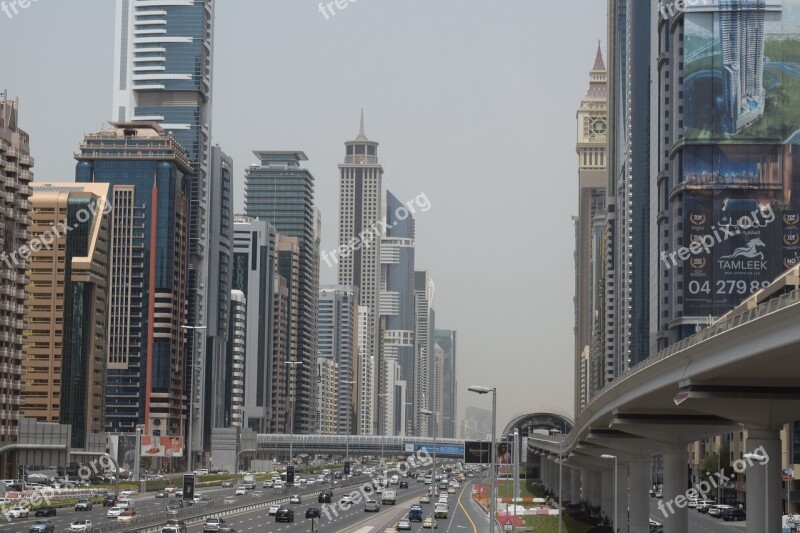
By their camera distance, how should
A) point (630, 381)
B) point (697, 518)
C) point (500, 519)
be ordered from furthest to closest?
point (697, 518)
point (500, 519)
point (630, 381)

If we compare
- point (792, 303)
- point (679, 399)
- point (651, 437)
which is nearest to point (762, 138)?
point (651, 437)

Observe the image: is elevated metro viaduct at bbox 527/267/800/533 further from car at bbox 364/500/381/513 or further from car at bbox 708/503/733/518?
car at bbox 708/503/733/518

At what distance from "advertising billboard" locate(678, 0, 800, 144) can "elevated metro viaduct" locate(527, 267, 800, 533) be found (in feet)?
325

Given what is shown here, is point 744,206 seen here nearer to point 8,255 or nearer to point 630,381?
point 8,255

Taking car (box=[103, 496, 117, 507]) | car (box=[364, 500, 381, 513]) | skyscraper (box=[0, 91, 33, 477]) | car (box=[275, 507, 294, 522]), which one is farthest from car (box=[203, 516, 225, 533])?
skyscraper (box=[0, 91, 33, 477])

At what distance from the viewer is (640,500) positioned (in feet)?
305

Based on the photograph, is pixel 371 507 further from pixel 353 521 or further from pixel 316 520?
pixel 316 520

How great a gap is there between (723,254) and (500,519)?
88.8 m

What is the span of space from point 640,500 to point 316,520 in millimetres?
23013

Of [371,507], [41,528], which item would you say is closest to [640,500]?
[371,507]

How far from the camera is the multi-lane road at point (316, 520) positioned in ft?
294

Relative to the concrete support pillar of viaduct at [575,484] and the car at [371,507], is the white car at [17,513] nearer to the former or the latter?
the car at [371,507]

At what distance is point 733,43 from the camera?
189 meters

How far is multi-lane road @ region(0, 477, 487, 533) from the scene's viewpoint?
294 ft
